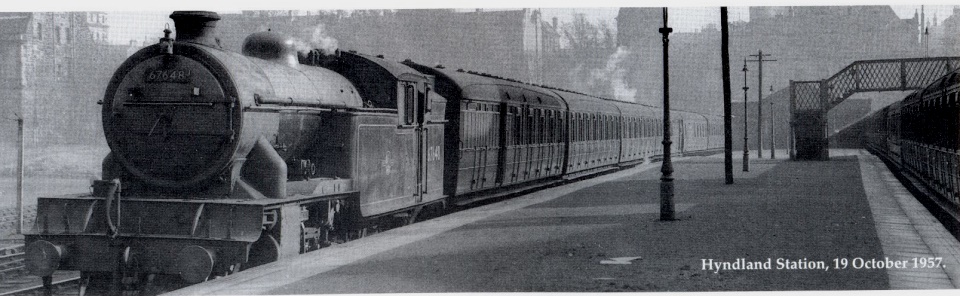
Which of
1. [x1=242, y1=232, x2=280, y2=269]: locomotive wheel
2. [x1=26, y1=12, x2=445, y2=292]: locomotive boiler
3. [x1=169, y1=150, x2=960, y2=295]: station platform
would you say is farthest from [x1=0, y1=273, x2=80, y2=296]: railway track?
[x1=169, y1=150, x2=960, y2=295]: station platform

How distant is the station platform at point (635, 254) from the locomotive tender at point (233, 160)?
539 millimetres

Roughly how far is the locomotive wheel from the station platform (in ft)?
0.78

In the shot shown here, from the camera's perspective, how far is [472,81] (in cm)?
1680

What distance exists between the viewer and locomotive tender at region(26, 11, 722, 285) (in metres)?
9.88

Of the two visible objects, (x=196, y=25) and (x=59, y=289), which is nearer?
(x=196, y=25)

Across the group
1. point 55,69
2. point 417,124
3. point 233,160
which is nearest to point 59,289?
point 233,160

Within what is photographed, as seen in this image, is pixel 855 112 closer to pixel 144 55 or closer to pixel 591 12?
pixel 591 12

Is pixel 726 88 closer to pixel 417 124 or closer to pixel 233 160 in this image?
pixel 417 124

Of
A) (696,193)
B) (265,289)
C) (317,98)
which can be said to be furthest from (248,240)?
(696,193)

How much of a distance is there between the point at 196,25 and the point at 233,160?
1.74 m

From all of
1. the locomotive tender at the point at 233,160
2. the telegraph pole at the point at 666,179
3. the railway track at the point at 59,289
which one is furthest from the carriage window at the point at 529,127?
the railway track at the point at 59,289

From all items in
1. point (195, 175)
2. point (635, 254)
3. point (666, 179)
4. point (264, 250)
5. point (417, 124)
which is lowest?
point (635, 254)

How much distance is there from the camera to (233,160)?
33.4 ft

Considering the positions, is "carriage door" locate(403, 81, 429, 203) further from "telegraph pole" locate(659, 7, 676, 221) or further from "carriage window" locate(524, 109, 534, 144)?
"carriage window" locate(524, 109, 534, 144)
